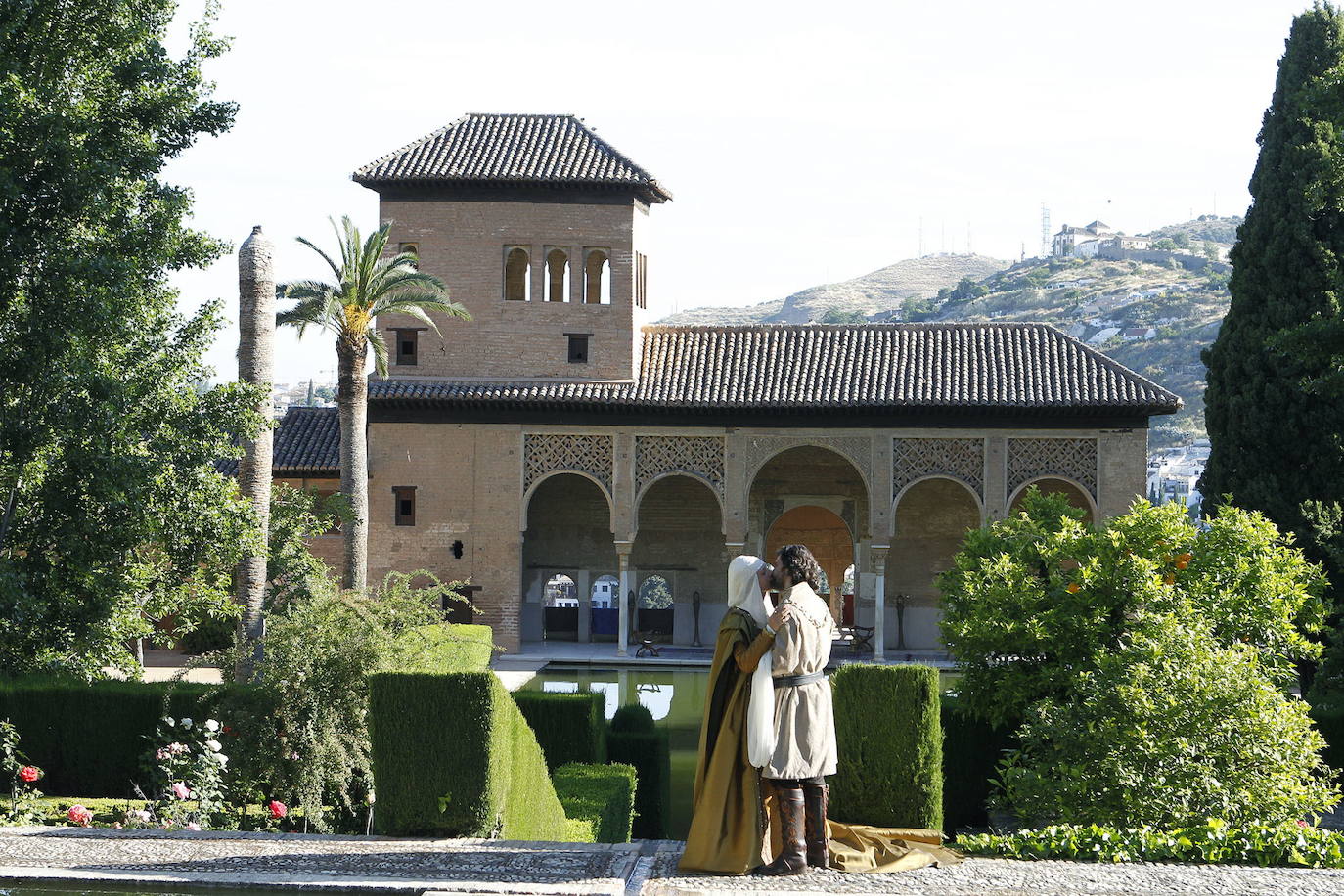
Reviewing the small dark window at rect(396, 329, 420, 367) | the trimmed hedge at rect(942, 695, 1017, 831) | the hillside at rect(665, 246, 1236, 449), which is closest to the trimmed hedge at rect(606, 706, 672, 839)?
the trimmed hedge at rect(942, 695, 1017, 831)

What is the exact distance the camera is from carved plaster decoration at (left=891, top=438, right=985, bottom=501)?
86.8 ft

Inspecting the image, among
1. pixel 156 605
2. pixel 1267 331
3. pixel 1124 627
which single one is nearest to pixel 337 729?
pixel 156 605

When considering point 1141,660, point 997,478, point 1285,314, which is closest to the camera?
point 1141,660

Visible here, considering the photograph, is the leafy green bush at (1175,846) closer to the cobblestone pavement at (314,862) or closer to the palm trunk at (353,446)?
the cobblestone pavement at (314,862)

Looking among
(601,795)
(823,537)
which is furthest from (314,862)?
(823,537)

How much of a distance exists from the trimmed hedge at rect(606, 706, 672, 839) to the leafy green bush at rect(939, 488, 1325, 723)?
302 centimetres

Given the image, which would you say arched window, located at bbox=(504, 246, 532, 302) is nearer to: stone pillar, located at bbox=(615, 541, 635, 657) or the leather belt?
stone pillar, located at bbox=(615, 541, 635, 657)

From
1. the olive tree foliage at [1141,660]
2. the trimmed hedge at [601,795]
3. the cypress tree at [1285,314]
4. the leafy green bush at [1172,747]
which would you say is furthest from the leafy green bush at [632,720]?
the cypress tree at [1285,314]

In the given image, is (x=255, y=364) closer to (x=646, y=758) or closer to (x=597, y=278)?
(x=646, y=758)

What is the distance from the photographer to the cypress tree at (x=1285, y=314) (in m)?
20.3

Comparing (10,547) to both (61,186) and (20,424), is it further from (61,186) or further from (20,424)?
(61,186)

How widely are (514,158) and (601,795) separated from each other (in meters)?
17.8

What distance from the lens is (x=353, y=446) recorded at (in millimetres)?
22188

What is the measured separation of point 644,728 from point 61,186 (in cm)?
701
